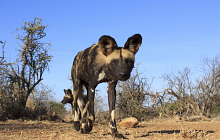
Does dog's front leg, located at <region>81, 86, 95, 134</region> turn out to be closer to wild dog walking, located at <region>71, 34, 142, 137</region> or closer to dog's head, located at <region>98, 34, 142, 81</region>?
wild dog walking, located at <region>71, 34, 142, 137</region>

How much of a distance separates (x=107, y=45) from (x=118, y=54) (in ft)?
1.19

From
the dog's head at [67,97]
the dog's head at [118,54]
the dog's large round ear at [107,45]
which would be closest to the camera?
the dog's head at [118,54]

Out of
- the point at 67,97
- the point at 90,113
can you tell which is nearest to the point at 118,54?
the point at 90,113

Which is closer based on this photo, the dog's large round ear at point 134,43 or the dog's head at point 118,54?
the dog's head at point 118,54

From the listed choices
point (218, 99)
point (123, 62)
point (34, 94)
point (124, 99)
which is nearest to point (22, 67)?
point (34, 94)

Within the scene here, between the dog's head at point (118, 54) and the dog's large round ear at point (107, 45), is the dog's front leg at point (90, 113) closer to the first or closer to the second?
the dog's head at point (118, 54)

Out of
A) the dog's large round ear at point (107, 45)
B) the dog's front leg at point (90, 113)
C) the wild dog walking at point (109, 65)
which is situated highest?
the dog's large round ear at point (107, 45)

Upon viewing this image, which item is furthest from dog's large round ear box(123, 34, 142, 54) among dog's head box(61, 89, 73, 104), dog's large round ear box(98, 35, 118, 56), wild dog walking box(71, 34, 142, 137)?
dog's head box(61, 89, 73, 104)

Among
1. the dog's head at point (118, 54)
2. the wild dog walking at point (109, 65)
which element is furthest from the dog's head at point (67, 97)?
the dog's head at point (118, 54)

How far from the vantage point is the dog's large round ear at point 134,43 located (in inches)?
206

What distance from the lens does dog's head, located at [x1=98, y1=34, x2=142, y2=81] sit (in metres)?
4.99

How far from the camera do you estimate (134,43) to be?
5.31 m

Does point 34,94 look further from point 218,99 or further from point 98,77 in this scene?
point 218,99

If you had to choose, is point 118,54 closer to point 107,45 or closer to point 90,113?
point 107,45
